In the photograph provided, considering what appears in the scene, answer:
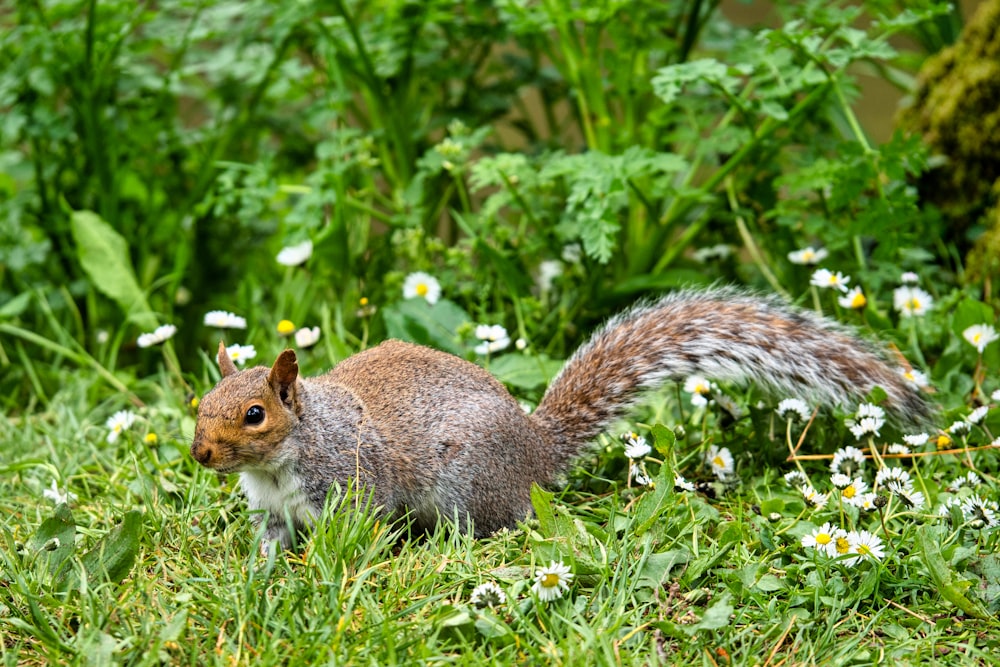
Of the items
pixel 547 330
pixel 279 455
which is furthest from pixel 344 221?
pixel 279 455

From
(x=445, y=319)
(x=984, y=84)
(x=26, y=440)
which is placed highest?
(x=984, y=84)

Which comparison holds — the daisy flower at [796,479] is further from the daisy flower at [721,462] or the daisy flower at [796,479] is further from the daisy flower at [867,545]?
the daisy flower at [867,545]

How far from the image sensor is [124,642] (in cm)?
184

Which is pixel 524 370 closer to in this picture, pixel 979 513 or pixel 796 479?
pixel 796 479

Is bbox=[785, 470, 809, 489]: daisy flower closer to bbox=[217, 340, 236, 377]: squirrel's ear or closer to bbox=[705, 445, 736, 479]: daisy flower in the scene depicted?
bbox=[705, 445, 736, 479]: daisy flower

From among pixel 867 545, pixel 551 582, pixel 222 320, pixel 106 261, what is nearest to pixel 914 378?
pixel 867 545

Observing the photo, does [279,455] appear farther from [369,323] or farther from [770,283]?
[770,283]

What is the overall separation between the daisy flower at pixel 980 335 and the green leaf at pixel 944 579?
0.97 m

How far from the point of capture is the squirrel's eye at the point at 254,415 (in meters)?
2.16

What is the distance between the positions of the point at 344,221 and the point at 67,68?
1.15m

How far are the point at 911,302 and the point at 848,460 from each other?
2.65ft

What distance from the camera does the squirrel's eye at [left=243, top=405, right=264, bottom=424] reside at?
7.09ft

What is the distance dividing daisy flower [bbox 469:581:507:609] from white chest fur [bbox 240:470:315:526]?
43 centimetres

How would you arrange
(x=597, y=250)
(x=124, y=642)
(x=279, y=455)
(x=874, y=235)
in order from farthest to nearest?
(x=874, y=235) < (x=597, y=250) < (x=279, y=455) < (x=124, y=642)
